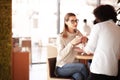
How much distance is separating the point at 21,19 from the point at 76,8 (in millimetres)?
1752

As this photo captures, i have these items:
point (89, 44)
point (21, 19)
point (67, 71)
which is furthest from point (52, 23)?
point (89, 44)

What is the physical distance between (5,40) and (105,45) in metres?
1.80

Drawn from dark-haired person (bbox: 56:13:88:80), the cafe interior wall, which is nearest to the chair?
dark-haired person (bbox: 56:13:88:80)

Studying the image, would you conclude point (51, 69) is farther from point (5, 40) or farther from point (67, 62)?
point (5, 40)

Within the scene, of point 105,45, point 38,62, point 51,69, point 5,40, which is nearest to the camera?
point 105,45

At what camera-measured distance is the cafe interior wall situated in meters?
3.77

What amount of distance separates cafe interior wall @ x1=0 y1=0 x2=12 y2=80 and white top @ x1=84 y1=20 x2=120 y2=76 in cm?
164

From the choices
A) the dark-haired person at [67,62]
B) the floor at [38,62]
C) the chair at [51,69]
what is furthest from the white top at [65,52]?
the floor at [38,62]

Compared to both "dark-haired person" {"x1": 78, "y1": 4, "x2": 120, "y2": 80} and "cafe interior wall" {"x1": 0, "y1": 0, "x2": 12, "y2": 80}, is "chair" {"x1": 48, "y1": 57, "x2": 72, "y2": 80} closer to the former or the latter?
"cafe interior wall" {"x1": 0, "y1": 0, "x2": 12, "y2": 80}

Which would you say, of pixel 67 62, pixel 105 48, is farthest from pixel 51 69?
pixel 105 48

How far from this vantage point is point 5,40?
3836 mm

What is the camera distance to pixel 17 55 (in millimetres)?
4367

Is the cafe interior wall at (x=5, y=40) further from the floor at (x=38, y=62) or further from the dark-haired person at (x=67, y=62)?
the floor at (x=38, y=62)

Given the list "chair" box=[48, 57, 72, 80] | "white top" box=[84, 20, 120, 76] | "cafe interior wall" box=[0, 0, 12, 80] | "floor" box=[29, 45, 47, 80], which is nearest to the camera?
"white top" box=[84, 20, 120, 76]
